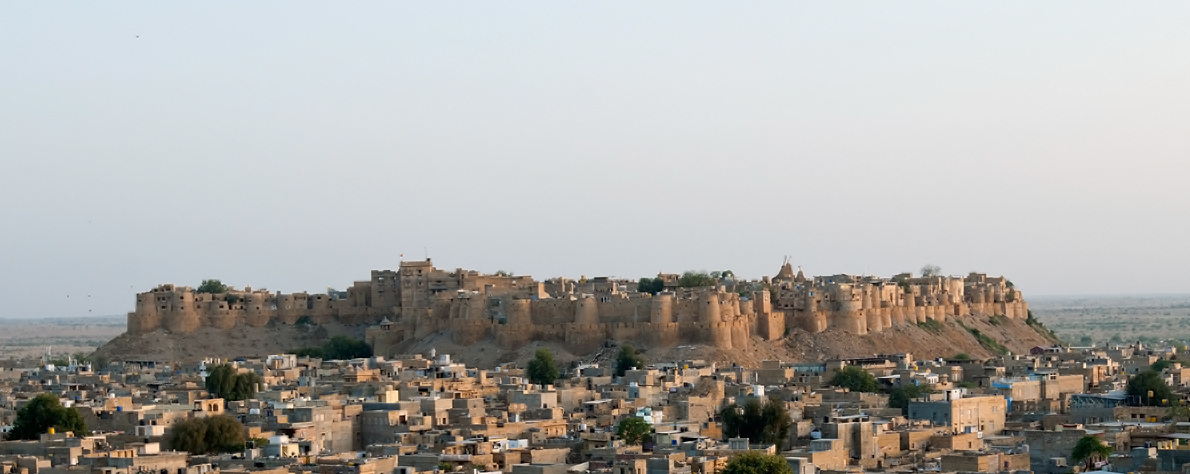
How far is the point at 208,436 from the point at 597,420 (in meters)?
7.43

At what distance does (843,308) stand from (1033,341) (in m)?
12.0

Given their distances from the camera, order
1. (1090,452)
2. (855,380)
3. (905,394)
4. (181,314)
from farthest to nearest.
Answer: (181,314)
(855,380)
(905,394)
(1090,452)

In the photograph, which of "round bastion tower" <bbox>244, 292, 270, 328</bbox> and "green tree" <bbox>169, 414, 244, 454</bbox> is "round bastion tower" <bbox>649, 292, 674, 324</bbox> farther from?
"green tree" <bbox>169, 414, 244, 454</bbox>

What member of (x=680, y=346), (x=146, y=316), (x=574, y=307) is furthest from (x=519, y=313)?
(x=146, y=316)

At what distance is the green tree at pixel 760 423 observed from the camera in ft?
124

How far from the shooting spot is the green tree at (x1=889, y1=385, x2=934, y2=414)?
44612 mm

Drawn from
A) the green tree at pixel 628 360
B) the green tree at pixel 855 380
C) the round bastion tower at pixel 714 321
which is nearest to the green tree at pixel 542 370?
the green tree at pixel 628 360

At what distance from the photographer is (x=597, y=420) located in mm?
40750

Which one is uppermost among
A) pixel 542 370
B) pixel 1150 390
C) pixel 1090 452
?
pixel 542 370

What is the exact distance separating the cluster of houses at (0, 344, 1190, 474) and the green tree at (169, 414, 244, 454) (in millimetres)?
315

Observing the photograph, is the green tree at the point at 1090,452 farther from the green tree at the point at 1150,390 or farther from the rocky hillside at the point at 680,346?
the rocky hillside at the point at 680,346

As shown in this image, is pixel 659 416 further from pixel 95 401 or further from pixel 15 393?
pixel 15 393

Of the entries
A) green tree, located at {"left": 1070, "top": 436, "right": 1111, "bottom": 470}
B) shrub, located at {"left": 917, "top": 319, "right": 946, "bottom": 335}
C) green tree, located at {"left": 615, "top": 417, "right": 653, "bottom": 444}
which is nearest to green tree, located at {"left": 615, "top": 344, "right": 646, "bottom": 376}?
shrub, located at {"left": 917, "top": 319, "right": 946, "bottom": 335}

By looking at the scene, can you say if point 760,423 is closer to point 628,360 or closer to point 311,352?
point 628,360
